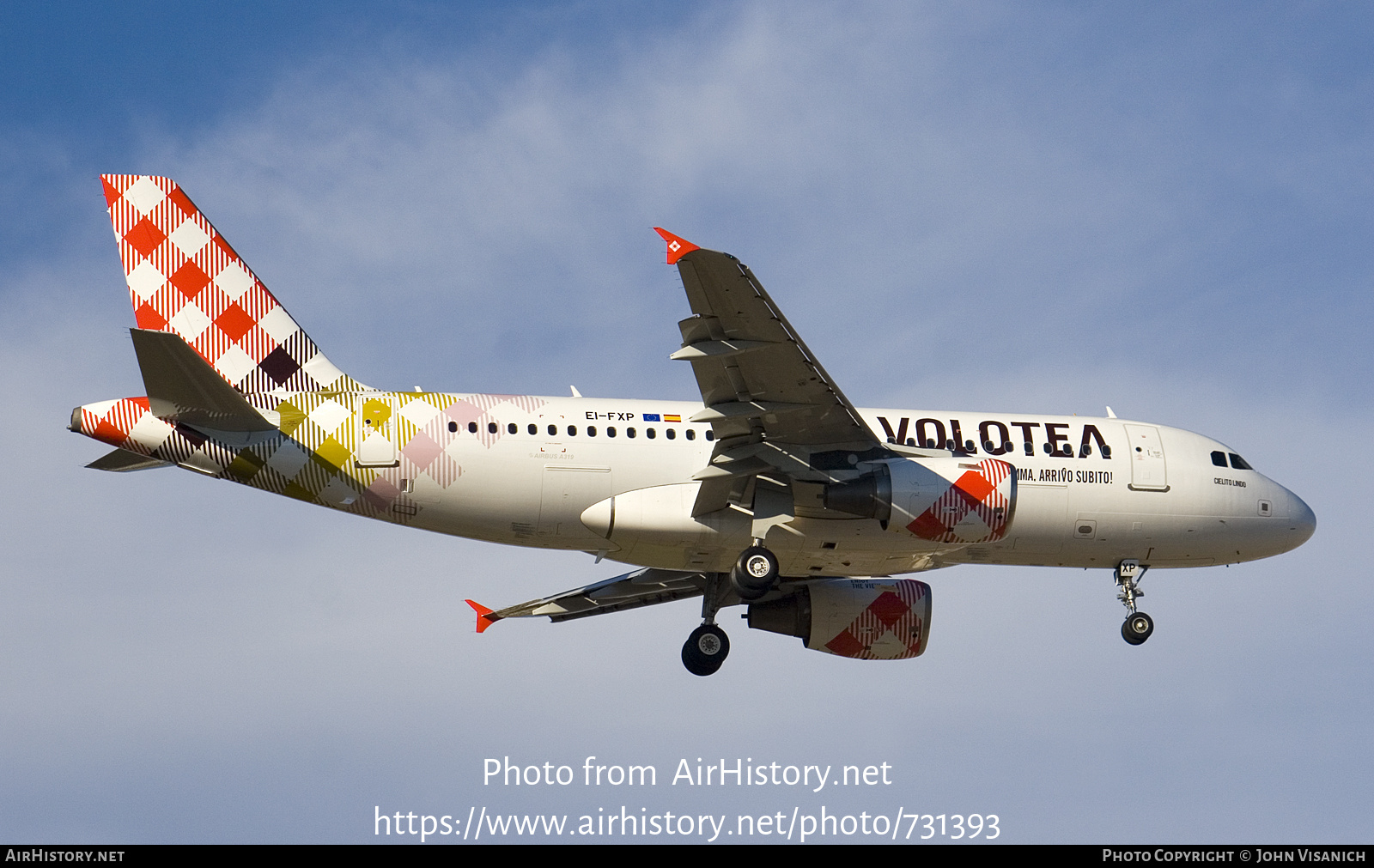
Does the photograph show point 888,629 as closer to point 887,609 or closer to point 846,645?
point 887,609

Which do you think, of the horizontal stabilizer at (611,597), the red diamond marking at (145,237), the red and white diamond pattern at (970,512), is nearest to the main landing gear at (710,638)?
the horizontal stabilizer at (611,597)

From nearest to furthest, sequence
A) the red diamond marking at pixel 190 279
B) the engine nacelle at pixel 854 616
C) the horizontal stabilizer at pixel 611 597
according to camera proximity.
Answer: the red diamond marking at pixel 190 279, the engine nacelle at pixel 854 616, the horizontal stabilizer at pixel 611 597

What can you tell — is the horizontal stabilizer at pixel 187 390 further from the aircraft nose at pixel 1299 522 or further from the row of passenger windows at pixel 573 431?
the aircraft nose at pixel 1299 522

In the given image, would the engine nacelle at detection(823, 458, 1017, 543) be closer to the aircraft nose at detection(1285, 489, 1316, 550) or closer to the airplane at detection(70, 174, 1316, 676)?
the airplane at detection(70, 174, 1316, 676)

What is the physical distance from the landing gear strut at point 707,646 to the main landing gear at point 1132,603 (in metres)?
7.38

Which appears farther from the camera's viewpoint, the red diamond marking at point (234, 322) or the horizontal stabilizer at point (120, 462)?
the red diamond marking at point (234, 322)

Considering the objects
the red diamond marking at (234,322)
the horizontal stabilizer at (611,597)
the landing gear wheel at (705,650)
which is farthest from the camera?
the horizontal stabilizer at (611,597)

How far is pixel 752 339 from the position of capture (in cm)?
2261

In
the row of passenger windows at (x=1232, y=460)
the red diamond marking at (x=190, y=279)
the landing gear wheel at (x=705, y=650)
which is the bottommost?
the landing gear wheel at (x=705, y=650)

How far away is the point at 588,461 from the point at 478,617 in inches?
265

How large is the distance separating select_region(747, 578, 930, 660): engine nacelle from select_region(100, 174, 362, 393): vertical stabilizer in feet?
31.1

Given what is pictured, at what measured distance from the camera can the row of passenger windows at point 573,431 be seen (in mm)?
25434

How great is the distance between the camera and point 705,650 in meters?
29.2

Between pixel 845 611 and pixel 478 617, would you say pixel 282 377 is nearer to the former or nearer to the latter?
pixel 478 617
